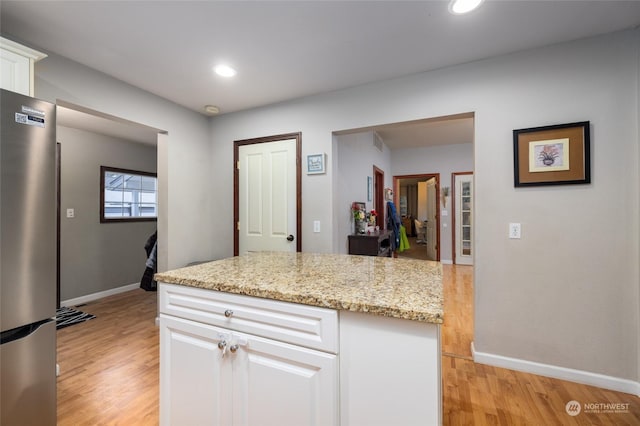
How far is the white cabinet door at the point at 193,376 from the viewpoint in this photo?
1.15 m

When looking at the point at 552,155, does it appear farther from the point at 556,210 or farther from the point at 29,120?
the point at 29,120

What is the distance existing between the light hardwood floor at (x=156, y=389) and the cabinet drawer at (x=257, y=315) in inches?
36.5

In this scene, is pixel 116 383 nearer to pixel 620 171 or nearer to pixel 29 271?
pixel 29 271

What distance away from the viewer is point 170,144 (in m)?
2.92

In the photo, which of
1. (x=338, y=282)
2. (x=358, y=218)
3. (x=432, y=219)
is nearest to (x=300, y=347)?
(x=338, y=282)

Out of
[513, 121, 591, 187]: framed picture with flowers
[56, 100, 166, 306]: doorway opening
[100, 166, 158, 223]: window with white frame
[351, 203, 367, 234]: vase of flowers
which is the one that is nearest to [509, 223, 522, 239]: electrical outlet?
[513, 121, 591, 187]: framed picture with flowers

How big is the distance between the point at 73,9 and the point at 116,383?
2419 mm

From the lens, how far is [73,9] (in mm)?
1613

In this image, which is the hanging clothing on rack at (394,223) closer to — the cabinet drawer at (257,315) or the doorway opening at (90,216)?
the doorway opening at (90,216)

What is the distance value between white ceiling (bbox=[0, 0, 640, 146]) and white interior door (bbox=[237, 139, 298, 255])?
32.7 inches

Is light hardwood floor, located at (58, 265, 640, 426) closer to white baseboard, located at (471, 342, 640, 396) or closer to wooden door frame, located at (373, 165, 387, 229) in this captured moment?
white baseboard, located at (471, 342, 640, 396)

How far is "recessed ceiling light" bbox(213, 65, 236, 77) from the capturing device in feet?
7.45

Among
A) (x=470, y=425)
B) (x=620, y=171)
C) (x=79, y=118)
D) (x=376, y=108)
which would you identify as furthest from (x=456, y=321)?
(x=79, y=118)

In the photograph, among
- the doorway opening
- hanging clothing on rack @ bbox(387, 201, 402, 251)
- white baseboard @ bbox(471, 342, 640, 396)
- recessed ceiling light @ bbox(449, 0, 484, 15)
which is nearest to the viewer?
recessed ceiling light @ bbox(449, 0, 484, 15)
